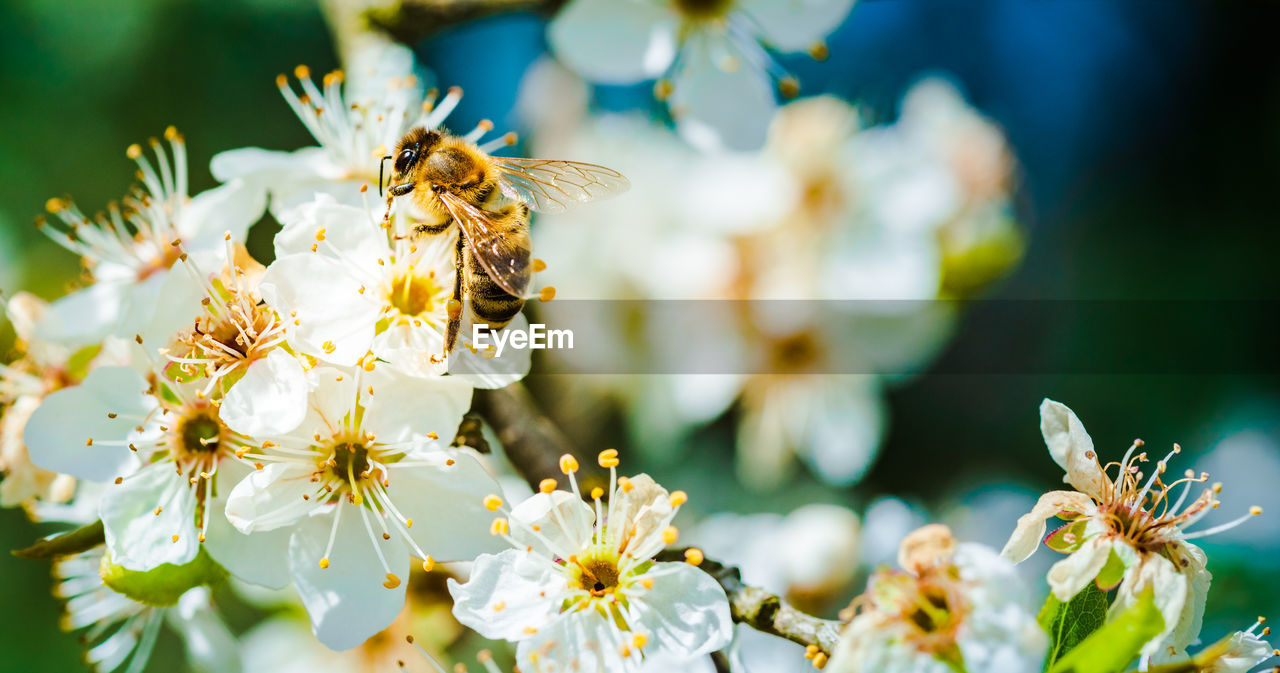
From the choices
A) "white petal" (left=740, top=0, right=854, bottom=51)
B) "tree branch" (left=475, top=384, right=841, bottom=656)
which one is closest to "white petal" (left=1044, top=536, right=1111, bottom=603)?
"tree branch" (left=475, top=384, right=841, bottom=656)

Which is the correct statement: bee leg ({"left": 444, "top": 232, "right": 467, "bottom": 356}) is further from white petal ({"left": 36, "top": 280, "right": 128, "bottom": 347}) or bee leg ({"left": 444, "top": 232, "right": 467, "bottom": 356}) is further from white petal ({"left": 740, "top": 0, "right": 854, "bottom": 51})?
white petal ({"left": 740, "top": 0, "right": 854, "bottom": 51})

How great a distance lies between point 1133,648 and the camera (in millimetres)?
798

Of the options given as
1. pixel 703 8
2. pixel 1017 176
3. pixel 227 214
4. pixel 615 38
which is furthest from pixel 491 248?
pixel 1017 176

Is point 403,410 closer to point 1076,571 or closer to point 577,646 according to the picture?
point 577,646

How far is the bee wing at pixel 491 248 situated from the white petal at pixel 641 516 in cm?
26

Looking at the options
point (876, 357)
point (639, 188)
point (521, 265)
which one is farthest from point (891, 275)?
point (521, 265)

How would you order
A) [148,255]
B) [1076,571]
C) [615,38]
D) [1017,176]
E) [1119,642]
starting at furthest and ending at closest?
1. [1017,176]
2. [615,38]
3. [148,255]
4. [1076,571]
5. [1119,642]

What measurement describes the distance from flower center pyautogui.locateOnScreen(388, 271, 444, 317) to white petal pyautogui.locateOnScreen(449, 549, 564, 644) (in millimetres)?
294

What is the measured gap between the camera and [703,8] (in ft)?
5.15

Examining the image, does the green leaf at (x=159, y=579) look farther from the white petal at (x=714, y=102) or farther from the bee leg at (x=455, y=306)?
the white petal at (x=714, y=102)

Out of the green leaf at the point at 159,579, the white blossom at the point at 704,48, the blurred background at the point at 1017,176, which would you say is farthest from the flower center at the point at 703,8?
the green leaf at the point at 159,579

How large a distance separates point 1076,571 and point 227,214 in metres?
1.01

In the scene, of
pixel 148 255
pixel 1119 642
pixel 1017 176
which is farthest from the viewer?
pixel 1017 176

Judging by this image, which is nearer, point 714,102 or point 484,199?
point 484,199
